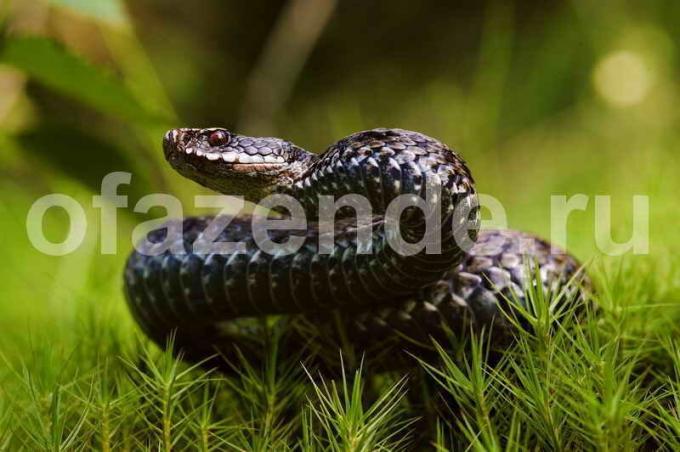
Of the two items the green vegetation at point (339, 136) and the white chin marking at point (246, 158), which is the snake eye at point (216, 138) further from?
the green vegetation at point (339, 136)

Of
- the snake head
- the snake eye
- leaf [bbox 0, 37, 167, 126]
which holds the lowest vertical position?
the snake head

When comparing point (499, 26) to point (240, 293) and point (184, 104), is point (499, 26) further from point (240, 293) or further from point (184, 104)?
point (240, 293)

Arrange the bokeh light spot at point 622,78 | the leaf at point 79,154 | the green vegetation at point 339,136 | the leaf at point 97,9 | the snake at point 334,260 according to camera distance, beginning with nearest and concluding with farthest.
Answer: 1. the green vegetation at point 339,136
2. the snake at point 334,260
3. the leaf at point 97,9
4. the leaf at point 79,154
5. the bokeh light spot at point 622,78

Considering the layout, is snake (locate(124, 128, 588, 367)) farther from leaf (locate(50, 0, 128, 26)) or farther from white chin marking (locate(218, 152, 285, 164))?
leaf (locate(50, 0, 128, 26))

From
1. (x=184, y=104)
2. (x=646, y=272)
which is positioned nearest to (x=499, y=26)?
(x=184, y=104)

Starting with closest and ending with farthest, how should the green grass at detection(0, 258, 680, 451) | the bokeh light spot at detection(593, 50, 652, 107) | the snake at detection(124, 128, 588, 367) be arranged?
the green grass at detection(0, 258, 680, 451), the snake at detection(124, 128, 588, 367), the bokeh light spot at detection(593, 50, 652, 107)

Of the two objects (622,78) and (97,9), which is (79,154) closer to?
(97,9)

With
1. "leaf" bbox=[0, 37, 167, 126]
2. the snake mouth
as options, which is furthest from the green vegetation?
the snake mouth

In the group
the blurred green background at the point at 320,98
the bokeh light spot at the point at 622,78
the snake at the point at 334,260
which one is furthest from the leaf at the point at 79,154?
the bokeh light spot at the point at 622,78
